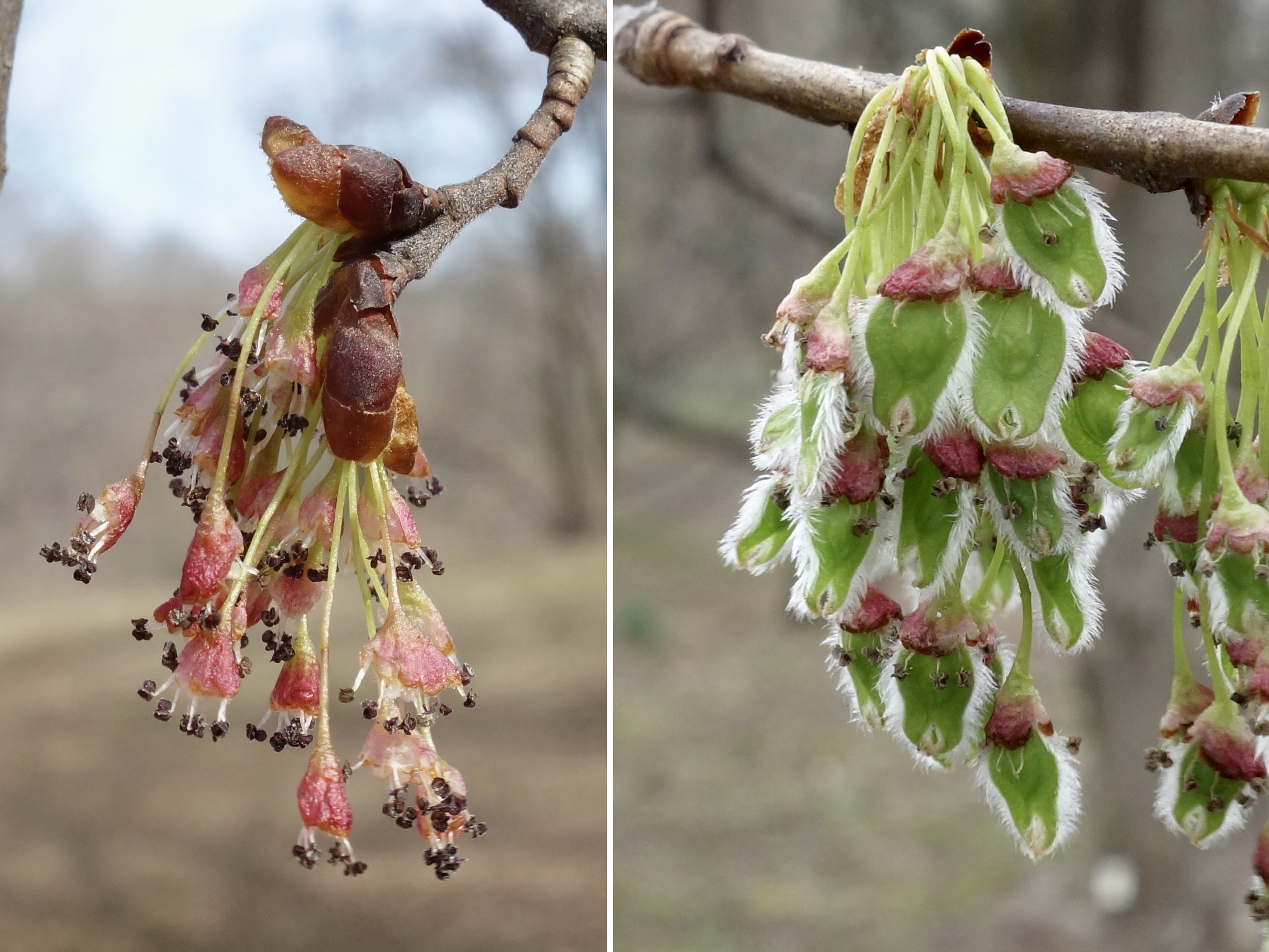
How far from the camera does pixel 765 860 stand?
3881mm

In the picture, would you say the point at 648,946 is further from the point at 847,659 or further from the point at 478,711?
the point at 847,659

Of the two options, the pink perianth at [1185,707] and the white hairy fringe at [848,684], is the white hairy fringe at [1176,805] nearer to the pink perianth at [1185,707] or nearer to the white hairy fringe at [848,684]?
the pink perianth at [1185,707]

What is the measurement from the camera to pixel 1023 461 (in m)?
0.59

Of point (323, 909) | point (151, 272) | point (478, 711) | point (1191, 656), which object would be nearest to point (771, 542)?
point (1191, 656)

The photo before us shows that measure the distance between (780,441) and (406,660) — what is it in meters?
0.24

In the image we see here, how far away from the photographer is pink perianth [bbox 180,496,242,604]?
58 centimetres

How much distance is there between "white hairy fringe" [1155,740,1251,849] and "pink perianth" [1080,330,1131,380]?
25cm

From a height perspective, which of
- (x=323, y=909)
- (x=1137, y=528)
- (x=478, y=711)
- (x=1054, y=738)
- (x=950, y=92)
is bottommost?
(x=1054, y=738)

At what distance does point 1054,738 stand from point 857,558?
19cm

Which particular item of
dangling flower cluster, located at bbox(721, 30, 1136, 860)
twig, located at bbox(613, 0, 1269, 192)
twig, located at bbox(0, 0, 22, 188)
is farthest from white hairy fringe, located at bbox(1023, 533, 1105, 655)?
twig, located at bbox(0, 0, 22, 188)

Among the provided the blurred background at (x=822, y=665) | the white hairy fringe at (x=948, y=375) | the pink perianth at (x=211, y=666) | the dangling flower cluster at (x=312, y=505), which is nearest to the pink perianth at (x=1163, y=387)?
the white hairy fringe at (x=948, y=375)

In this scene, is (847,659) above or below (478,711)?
below

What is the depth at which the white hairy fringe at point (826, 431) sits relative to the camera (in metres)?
0.58

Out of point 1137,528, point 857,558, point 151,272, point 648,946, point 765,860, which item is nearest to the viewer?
point 857,558
